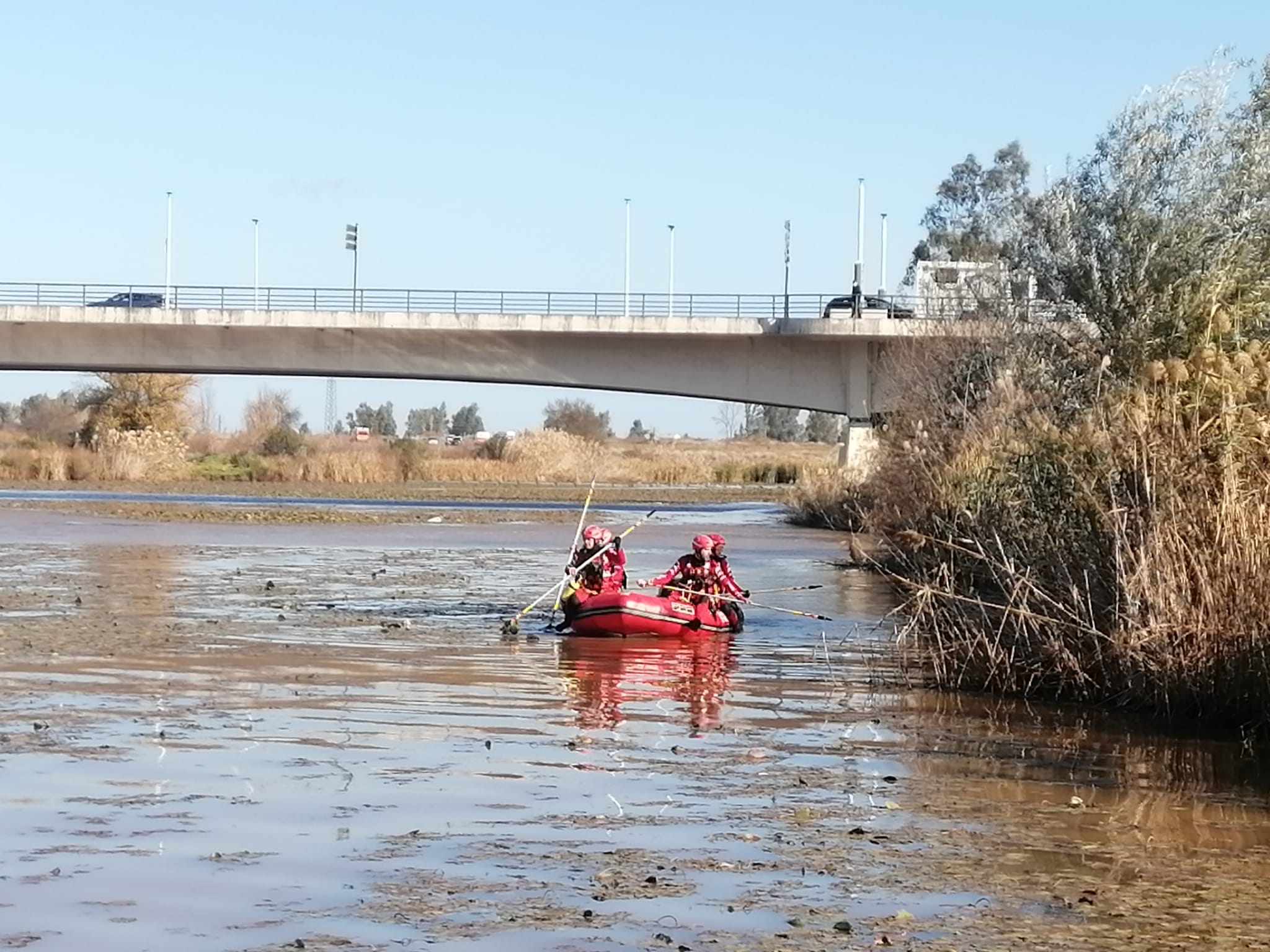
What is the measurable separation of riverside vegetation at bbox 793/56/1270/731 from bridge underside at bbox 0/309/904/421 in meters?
24.4

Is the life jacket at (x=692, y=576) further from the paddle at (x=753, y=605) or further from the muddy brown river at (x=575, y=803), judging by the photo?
the muddy brown river at (x=575, y=803)

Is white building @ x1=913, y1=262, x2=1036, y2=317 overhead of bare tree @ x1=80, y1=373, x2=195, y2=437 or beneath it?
overhead

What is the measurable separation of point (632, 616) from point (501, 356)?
122 ft

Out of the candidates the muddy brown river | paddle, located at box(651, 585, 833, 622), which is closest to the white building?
paddle, located at box(651, 585, 833, 622)

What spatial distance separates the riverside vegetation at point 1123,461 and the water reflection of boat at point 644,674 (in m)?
2.04

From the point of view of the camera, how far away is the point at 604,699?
56.7ft

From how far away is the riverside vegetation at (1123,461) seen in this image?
1551cm

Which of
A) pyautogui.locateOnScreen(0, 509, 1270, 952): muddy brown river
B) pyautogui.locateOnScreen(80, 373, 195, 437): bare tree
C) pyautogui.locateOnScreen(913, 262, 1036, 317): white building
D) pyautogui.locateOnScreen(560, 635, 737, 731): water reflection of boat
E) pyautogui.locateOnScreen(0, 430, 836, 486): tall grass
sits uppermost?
pyautogui.locateOnScreen(913, 262, 1036, 317): white building

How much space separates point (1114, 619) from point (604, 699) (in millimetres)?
4256

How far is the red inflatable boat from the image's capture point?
22.8 metres

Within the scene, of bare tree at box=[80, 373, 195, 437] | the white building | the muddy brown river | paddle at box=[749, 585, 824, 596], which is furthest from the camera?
bare tree at box=[80, 373, 195, 437]

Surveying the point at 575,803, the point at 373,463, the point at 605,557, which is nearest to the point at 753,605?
the point at 605,557

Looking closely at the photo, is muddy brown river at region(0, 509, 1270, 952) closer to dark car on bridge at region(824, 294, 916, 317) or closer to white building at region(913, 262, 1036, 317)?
white building at region(913, 262, 1036, 317)

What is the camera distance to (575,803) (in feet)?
38.8
